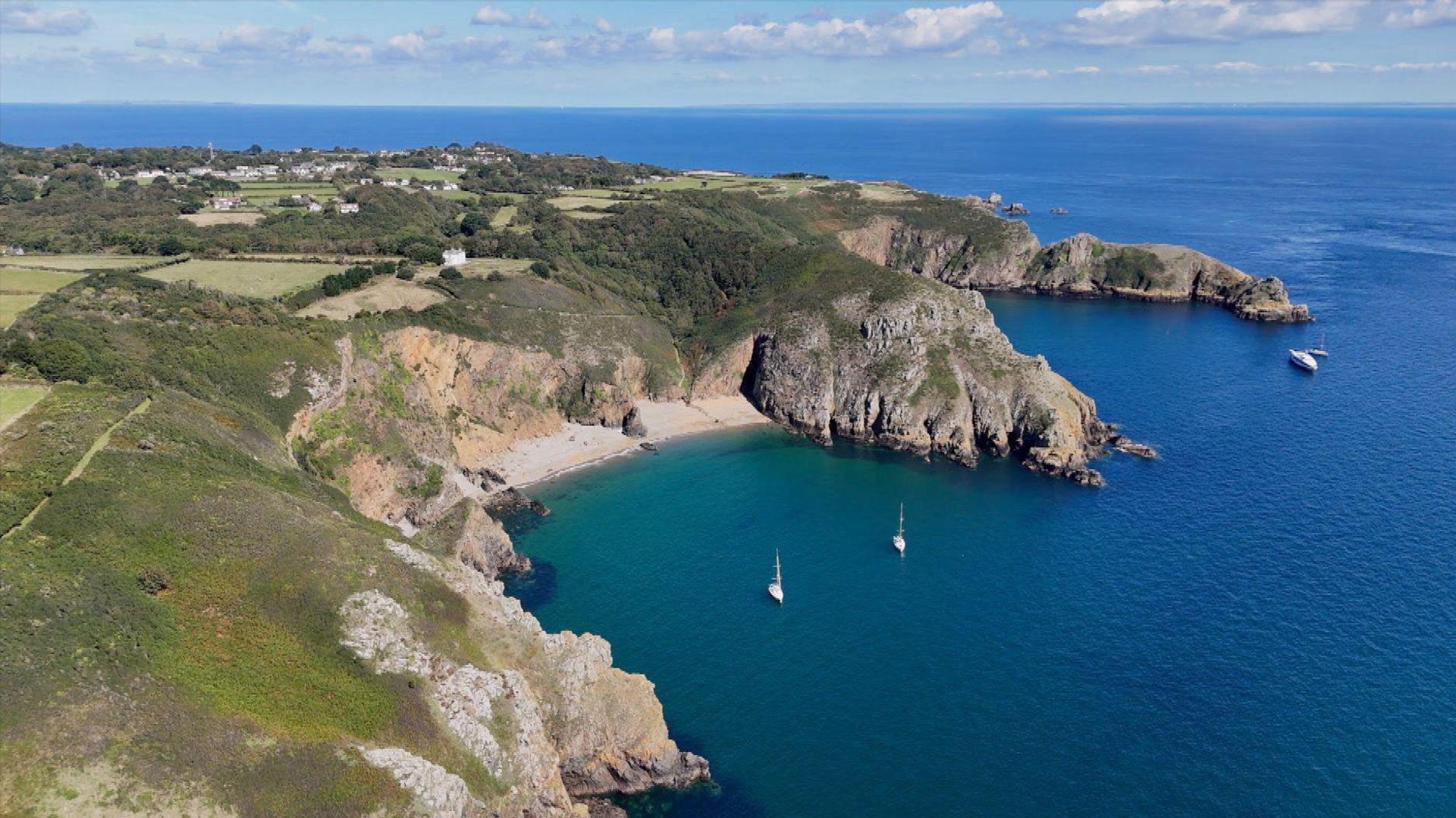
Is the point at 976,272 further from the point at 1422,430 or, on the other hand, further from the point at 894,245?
the point at 1422,430

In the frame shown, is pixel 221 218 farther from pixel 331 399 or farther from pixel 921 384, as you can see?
pixel 921 384

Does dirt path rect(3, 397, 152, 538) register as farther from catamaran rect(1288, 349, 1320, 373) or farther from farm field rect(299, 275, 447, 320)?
catamaran rect(1288, 349, 1320, 373)

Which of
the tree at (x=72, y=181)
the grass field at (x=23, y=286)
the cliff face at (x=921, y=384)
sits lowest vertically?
the cliff face at (x=921, y=384)

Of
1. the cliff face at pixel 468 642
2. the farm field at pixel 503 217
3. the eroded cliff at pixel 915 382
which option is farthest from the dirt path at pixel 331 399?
the farm field at pixel 503 217

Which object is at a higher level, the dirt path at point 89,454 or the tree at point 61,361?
the tree at point 61,361

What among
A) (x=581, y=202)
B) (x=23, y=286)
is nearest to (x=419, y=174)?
(x=581, y=202)

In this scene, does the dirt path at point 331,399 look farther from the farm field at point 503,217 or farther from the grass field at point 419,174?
the grass field at point 419,174

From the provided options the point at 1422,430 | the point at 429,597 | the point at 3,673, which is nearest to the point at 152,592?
the point at 3,673
